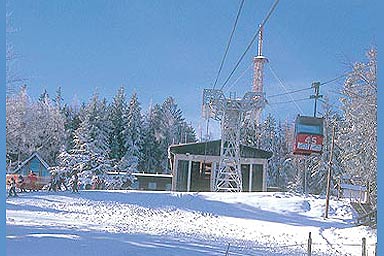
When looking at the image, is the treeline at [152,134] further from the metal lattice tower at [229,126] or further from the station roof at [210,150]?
the metal lattice tower at [229,126]

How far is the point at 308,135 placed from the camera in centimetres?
911

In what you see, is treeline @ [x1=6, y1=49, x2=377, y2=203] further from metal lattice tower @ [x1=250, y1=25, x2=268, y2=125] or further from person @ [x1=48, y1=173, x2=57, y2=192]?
A: metal lattice tower @ [x1=250, y1=25, x2=268, y2=125]

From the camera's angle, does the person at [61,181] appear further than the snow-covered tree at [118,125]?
Yes

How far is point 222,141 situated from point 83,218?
5224 mm

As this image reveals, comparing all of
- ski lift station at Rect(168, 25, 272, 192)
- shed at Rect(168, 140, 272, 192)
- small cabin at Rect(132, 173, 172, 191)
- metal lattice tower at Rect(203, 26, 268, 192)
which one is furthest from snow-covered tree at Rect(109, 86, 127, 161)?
small cabin at Rect(132, 173, 172, 191)

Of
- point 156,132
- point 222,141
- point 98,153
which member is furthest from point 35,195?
point 222,141

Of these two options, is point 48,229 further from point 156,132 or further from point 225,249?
point 156,132

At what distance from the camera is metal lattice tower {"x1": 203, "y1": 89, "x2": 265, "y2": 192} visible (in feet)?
33.3

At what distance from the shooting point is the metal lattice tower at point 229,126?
1014cm

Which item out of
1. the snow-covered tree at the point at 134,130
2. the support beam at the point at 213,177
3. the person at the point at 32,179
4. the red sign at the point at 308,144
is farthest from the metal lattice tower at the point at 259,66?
the support beam at the point at 213,177

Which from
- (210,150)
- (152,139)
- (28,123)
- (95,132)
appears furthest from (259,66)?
(210,150)

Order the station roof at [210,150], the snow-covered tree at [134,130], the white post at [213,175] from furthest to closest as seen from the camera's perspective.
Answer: the white post at [213,175], the station roof at [210,150], the snow-covered tree at [134,130]

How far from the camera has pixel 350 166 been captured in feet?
27.9

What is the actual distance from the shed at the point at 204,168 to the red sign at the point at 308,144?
4614 millimetres
